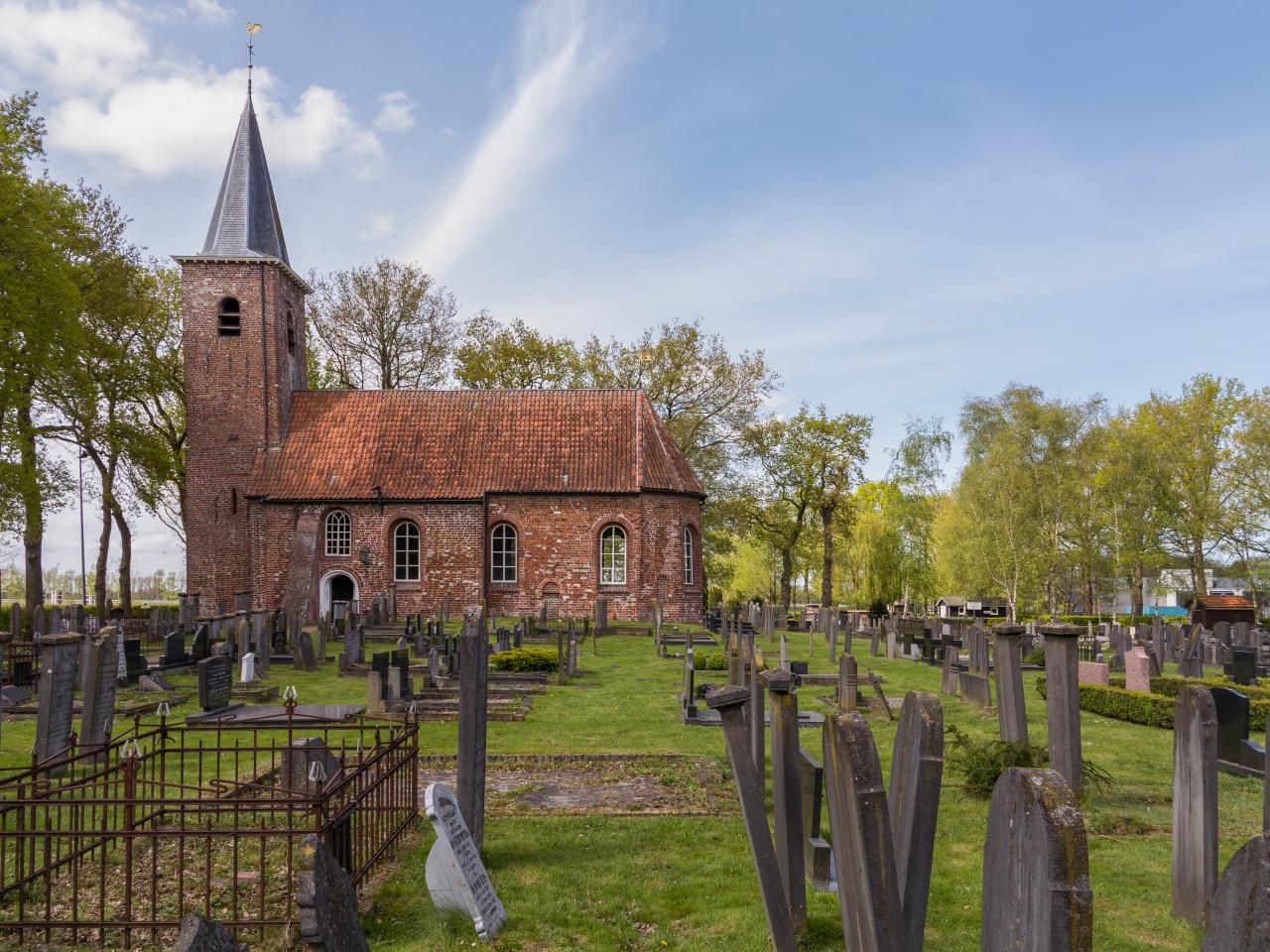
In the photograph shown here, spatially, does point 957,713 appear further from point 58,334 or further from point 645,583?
point 58,334

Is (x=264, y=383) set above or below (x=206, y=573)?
above

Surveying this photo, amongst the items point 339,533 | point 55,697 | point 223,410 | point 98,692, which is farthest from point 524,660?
point 223,410

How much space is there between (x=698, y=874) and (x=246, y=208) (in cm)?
3093

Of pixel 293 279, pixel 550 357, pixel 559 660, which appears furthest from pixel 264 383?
pixel 559 660

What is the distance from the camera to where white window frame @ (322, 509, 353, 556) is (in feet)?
103

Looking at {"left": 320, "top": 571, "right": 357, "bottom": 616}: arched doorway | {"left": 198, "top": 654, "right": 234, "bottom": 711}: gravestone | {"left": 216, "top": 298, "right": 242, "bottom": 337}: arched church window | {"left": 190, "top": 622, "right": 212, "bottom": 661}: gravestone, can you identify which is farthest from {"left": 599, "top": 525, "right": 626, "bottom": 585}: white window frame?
{"left": 198, "top": 654, "right": 234, "bottom": 711}: gravestone

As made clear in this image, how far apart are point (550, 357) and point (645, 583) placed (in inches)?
618

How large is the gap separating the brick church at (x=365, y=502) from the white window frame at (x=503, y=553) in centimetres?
4

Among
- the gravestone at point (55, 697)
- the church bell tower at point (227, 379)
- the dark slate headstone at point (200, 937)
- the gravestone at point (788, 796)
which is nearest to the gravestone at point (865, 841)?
the gravestone at point (788, 796)

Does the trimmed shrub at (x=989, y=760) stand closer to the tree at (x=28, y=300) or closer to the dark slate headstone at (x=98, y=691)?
the dark slate headstone at (x=98, y=691)

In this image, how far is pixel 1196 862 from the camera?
569cm

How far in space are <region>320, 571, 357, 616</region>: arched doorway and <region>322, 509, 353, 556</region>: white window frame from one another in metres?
0.77

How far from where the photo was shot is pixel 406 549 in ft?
104

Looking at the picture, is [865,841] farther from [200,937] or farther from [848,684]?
[848,684]
